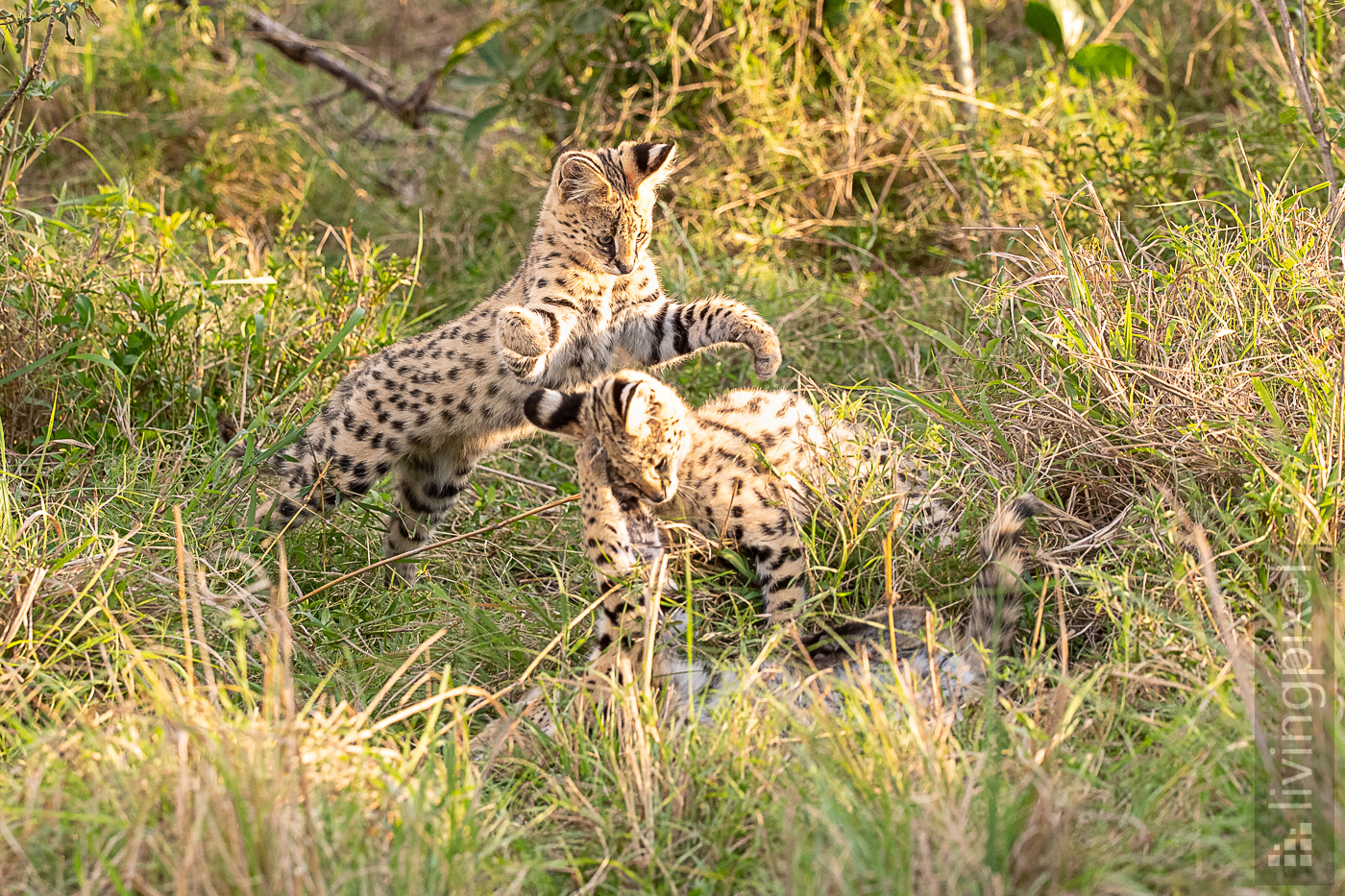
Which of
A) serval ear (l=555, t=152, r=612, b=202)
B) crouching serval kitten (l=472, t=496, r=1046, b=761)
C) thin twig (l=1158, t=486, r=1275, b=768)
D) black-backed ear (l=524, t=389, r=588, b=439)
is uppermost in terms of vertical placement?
serval ear (l=555, t=152, r=612, b=202)

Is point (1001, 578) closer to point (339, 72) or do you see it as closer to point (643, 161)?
point (643, 161)

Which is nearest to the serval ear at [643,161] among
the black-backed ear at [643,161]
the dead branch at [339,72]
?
the black-backed ear at [643,161]

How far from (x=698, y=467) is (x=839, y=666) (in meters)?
0.89

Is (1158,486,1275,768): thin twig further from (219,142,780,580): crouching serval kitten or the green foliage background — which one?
(219,142,780,580): crouching serval kitten

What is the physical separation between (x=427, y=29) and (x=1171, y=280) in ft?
27.4

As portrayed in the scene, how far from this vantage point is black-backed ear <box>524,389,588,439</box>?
141 inches

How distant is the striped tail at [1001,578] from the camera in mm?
Result: 3240

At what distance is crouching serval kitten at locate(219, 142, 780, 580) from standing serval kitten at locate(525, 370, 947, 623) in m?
0.43

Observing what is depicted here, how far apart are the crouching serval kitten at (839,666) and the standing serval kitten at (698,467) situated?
192 millimetres

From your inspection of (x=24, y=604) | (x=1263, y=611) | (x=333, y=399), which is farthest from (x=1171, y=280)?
(x=24, y=604)

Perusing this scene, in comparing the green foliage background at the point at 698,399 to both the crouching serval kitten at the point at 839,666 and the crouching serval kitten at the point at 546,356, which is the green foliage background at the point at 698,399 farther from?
the crouching serval kitten at the point at 546,356

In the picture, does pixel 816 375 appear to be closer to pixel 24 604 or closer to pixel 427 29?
pixel 24 604

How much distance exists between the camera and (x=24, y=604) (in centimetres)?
317

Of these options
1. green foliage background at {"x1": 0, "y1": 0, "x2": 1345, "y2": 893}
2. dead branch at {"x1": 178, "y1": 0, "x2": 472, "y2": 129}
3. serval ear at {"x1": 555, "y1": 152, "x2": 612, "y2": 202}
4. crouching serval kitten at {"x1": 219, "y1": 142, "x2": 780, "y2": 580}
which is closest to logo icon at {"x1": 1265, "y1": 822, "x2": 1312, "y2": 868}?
green foliage background at {"x1": 0, "y1": 0, "x2": 1345, "y2": 893}
